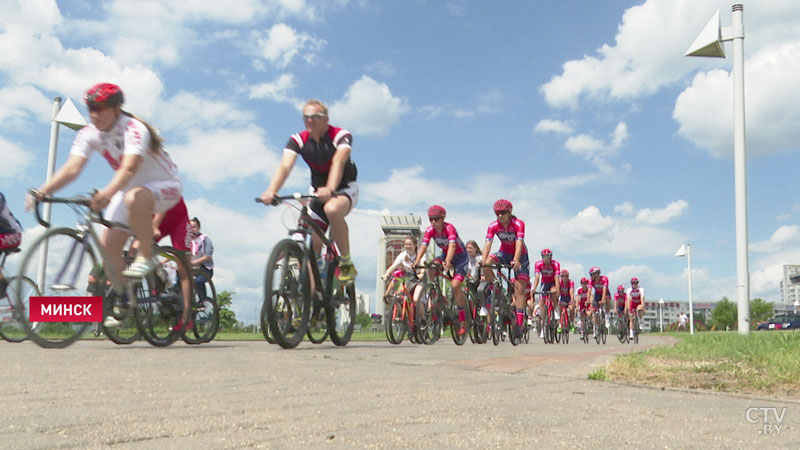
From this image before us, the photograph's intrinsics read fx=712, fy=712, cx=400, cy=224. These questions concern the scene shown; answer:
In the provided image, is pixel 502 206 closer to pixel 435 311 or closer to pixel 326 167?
pixel 435 311

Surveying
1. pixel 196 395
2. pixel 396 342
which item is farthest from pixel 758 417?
pixel 396 342

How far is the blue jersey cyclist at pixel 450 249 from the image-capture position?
955 centimetres

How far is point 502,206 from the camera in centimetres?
1017

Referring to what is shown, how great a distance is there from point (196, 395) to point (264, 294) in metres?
2.98

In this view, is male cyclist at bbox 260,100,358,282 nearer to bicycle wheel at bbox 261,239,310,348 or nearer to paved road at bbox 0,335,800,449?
bicycle wheel at bbox 261,239,310,348

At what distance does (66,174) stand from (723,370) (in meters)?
4.66

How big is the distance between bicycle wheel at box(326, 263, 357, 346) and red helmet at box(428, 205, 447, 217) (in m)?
2.59

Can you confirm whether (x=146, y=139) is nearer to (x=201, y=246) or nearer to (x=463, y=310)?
(x=201, y=246)

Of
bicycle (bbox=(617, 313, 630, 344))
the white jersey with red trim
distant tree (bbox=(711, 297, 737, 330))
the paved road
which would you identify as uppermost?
the white jersey with red trim

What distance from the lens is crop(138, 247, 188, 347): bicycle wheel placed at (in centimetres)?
626

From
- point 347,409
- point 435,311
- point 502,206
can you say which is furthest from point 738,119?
point 347,409

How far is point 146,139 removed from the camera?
206 inches

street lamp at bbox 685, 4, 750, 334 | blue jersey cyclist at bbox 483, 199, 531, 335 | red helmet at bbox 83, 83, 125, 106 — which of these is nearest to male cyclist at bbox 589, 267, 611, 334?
street lamp at bbox 685, 4, 750, 334
